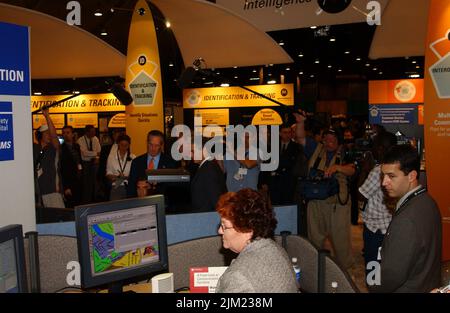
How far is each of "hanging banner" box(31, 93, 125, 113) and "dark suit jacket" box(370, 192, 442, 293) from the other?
38.0 ft

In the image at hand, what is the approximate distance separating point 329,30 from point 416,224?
20.9 feet

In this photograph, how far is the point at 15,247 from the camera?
1654 mm

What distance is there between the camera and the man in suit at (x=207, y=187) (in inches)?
145

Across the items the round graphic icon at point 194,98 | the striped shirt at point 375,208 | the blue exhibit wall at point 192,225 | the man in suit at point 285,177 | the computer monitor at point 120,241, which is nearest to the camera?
the computer monitor at point 120,241

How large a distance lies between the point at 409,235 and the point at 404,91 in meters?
12.7

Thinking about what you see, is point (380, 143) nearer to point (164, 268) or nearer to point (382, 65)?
point (164, 268)

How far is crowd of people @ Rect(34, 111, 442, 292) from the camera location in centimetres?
186

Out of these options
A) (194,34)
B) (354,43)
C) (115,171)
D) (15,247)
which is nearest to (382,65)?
(354,43)

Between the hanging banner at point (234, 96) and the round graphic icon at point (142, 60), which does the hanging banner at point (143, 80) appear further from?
the hanging banner at point (234, 96)

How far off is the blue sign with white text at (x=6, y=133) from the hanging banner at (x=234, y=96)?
30.1 ft

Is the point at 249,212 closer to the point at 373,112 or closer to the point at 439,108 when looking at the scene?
the point at 439,108

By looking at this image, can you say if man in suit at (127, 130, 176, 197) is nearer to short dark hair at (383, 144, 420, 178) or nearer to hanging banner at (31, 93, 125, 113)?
short dark hair at (383, 144, 420, 178)

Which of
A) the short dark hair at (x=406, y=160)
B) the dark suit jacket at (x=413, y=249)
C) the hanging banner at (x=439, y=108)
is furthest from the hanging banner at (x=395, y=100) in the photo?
the dark suit jacket at (x=413, y=249)

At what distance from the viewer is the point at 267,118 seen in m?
12.0
